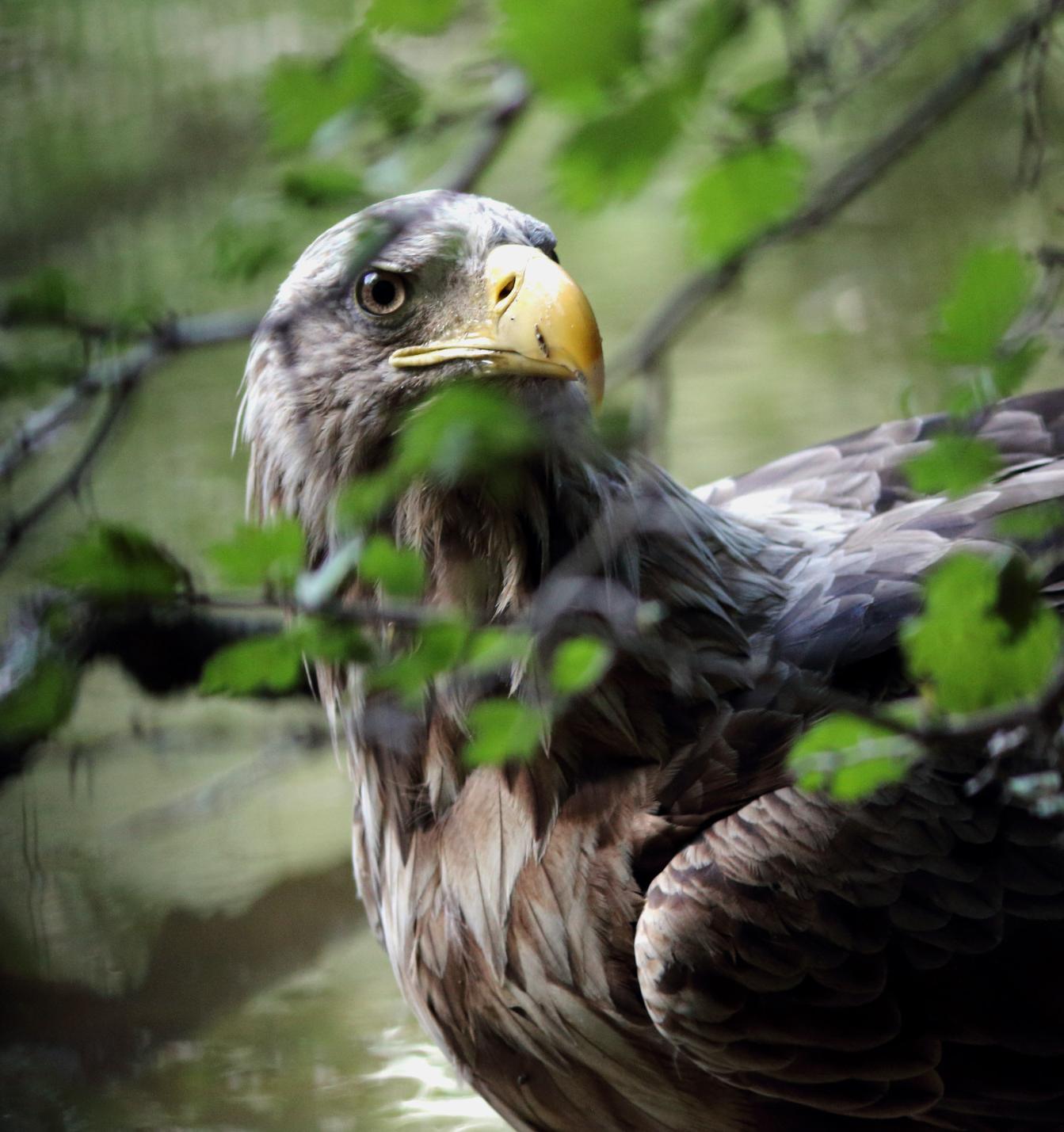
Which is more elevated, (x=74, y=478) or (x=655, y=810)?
(x=74, y=478)

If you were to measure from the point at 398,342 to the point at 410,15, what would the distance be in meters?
1.22

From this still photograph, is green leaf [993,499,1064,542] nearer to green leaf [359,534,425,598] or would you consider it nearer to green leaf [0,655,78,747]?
green leaf [359,534,425,598]

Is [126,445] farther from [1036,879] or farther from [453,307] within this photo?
[1036,879]

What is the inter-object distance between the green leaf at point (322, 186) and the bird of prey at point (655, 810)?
0.89 metres

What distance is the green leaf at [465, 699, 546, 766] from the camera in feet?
3.89

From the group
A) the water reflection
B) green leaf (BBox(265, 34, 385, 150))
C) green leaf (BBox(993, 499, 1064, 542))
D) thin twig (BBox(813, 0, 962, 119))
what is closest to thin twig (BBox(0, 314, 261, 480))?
green leaf (BBox(265, 34, 385, 150))

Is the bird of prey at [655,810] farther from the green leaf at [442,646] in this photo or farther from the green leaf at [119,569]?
the green leaf at [119,569]

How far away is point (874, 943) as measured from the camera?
7.02ft

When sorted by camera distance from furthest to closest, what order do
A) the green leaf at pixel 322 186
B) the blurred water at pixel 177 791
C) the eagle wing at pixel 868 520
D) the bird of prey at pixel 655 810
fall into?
the blurred water at pixel 177 791
the eagle wing at pixel 868 520
the bird of prey at pixel 655 810
the green leaf at pixel 322 186

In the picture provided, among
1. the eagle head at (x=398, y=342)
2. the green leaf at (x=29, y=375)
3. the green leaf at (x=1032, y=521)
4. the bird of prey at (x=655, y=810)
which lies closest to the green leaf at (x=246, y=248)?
the green leaf at (x=29, y=375)

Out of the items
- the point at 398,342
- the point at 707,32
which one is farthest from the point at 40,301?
the point at 398,342

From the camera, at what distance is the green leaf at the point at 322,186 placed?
1.03 meters

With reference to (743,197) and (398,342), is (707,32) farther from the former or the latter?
(398,342)

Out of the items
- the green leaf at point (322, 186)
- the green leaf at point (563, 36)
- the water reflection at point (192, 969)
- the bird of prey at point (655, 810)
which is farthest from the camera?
the water reflection at point (192, 969)
